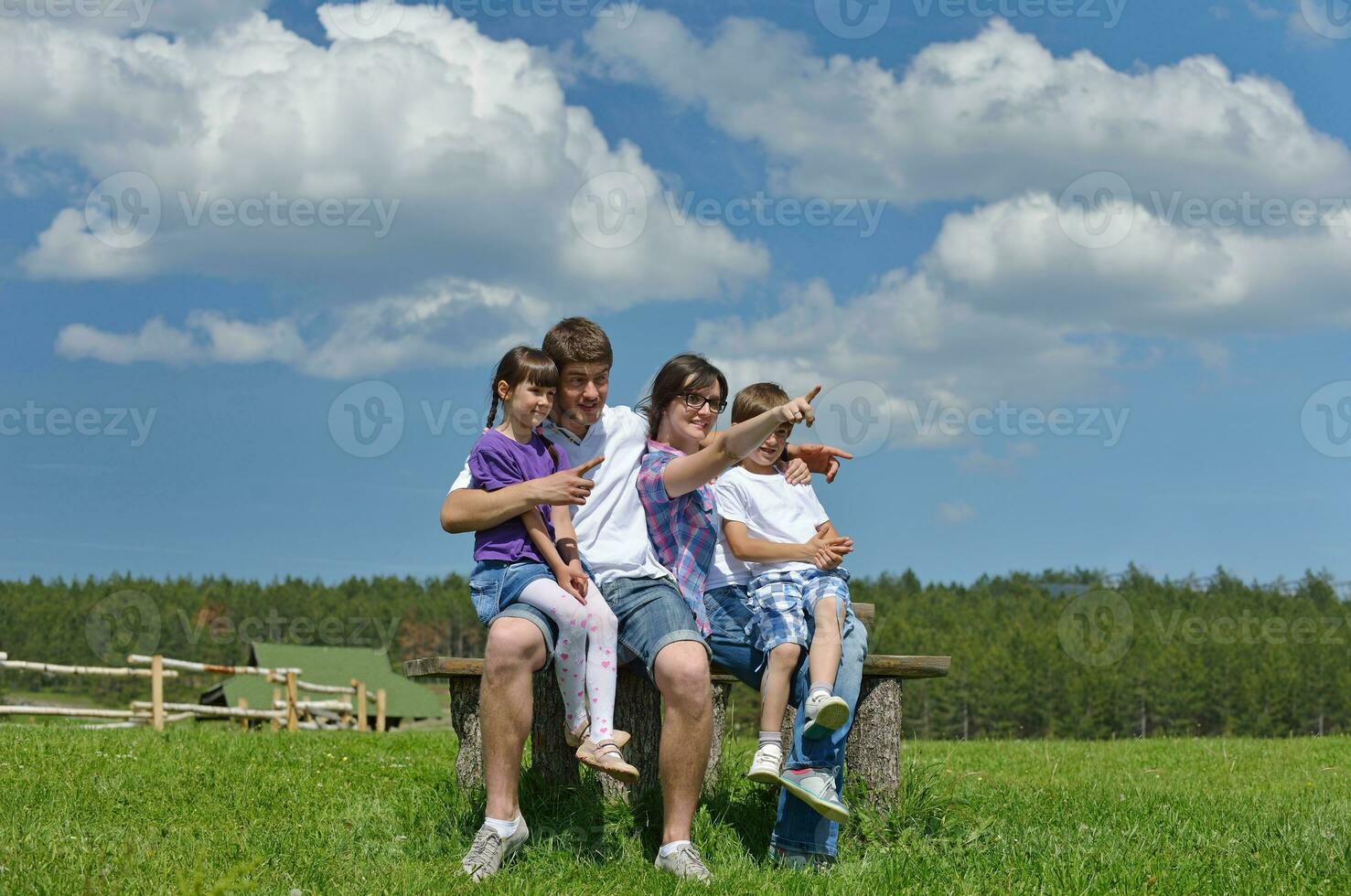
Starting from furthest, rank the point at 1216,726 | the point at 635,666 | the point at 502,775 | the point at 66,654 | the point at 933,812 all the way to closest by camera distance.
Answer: the point at 66,654 → the point at 1216,726 → the point at 933,812 → the point at 635,666 → the point at 502,775

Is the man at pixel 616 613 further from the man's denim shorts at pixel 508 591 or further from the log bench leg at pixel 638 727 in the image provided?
the log bench leg at pixel 638 727

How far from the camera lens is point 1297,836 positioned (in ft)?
17.7

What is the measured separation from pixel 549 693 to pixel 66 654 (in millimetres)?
106610

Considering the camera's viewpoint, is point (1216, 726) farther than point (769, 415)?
Yes

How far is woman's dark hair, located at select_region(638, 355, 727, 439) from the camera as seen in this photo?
516 cm

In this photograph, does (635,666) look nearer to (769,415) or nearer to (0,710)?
(769,415)

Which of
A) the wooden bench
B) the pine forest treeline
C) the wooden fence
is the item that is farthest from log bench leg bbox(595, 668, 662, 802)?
the pine forest treeline

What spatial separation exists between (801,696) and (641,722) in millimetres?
710

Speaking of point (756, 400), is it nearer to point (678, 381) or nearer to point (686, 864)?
point (678, 381)

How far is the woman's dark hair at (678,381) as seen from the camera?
16.9 ft

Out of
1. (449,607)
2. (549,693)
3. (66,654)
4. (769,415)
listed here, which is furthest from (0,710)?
(66,654)

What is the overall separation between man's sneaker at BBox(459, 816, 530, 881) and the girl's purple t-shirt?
1037mm

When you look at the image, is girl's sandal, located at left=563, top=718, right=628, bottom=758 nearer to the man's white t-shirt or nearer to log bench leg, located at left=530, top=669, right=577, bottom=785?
log bench leg, located at left=530, top=669, right=577, bottom=785

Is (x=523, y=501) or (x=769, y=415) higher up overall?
(x=769, y=415)
